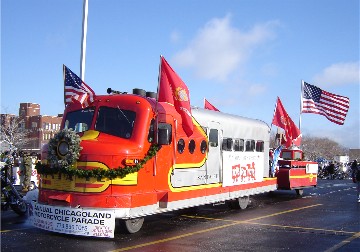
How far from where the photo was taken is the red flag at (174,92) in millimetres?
11406

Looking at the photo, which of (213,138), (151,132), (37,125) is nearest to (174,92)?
(151,132)

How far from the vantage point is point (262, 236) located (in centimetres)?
1084

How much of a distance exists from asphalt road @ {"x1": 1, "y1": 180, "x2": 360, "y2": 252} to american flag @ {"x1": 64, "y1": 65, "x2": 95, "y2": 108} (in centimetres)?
309

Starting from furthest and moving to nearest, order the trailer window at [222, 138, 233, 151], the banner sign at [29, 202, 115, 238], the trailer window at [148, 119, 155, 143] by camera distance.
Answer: the trailer window at [222, 138, 233, 151] < the trailer window at [148, 119, 155, 143] < the banner sign at [29, 202, 115, 238]

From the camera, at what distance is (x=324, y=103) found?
26.0 meters

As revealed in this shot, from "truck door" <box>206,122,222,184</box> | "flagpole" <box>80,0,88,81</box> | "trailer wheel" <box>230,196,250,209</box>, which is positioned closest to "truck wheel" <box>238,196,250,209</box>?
"trailer wheel" <box>230,196,250,209</box>

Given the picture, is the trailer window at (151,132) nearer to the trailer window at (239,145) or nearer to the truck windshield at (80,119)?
the truck windshield at (80,119)

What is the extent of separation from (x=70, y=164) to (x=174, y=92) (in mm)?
3081

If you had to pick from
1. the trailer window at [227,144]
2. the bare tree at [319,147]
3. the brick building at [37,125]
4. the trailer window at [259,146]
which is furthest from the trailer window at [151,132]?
the brick building at [37,125]

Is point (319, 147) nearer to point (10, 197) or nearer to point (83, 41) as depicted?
point (83, 41)

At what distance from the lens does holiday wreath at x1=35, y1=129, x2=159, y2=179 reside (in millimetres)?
9867

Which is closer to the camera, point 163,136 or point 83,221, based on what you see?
point 83,221

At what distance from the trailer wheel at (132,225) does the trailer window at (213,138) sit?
3603mm

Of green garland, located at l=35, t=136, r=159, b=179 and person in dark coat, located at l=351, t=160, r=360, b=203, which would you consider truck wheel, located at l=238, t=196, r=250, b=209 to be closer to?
person in dark coat, located at l=351, t=160, r=360, b=203
